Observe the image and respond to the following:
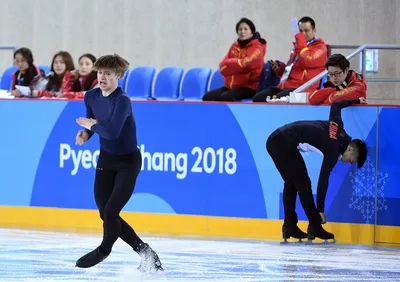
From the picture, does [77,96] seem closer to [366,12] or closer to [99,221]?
[99,221]

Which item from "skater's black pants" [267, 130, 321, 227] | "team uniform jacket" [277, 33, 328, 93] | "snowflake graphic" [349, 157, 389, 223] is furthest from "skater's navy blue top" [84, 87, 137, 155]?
"team uniform jacket" [277, 33, 328, 93]

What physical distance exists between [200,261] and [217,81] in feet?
12.9

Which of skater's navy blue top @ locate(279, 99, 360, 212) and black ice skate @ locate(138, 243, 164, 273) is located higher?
skater's navy blue top @ locate(279, 99, 360, 212)

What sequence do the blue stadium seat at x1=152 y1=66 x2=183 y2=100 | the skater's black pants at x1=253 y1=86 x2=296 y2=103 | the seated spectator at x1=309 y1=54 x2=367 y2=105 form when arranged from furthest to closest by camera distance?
the blue stadium seat at x1=152 y1=66 x2=183 y2=100, the skater's black pants at x1=253 y1=86 x2=296 y2=103, the seated spectator at x1=309 y1=54 x2=367 y2=105

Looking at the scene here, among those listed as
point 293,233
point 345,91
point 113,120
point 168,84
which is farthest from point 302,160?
point 168,84

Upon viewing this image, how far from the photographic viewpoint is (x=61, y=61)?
11.3 meters

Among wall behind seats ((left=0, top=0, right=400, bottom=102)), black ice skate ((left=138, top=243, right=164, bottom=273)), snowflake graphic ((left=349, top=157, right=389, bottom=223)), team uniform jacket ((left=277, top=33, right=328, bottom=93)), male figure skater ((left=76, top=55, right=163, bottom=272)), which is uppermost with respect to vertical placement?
wall behind seats ((left=0, top=0, right=400, bottom=102))

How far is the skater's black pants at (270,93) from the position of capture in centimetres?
1005

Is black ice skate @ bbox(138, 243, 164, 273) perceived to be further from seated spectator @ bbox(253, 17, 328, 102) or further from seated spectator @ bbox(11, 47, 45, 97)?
seated spectator @ bbox(11, 47, 45, 97)

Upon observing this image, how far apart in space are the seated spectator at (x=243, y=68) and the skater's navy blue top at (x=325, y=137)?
1.55 metres

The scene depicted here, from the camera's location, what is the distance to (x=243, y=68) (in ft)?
34.3

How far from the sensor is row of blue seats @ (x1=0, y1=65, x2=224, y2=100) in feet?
37.8

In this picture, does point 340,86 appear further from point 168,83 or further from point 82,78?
point 168,83

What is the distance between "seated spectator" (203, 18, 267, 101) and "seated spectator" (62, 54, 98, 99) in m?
1.28
